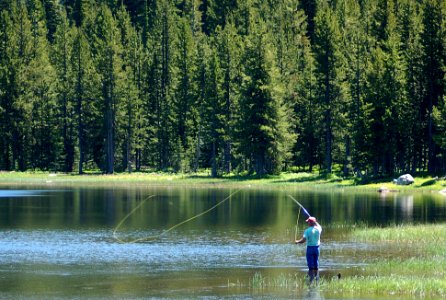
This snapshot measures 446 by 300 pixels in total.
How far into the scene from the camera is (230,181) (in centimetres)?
9569

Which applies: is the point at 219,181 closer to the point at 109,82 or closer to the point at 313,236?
the point at 109,82

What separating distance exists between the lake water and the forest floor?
6799mm

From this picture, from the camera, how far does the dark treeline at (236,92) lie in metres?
88.1

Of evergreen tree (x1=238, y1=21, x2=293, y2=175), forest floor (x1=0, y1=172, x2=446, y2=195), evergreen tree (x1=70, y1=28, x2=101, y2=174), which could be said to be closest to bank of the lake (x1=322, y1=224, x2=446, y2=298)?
forest floor (x1=0, y1=172, x2=446, y2=195)

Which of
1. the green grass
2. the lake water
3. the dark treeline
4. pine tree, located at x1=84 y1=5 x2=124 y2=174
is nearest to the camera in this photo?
the green grass

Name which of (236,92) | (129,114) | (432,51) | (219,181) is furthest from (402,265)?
(129,114)

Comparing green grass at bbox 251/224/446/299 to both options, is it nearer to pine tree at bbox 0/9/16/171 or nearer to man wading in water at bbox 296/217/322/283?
man wading in water at bbox 296/217/322/283

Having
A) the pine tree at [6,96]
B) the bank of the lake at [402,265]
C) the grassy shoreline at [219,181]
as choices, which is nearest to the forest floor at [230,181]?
the grassy shoreline at [219,181]

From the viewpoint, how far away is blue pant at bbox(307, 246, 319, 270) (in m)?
31.5

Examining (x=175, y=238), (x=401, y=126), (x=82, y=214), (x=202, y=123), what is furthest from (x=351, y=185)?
(x=175, y=238)

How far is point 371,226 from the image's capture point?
48.8 meters

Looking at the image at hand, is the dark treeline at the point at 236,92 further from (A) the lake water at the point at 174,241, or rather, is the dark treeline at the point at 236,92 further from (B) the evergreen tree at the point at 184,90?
(A) the lake water at the point at 174,241

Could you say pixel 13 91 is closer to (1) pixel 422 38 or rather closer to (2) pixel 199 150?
(2) pixel 199 150

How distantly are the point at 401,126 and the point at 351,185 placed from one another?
7.07 meters
